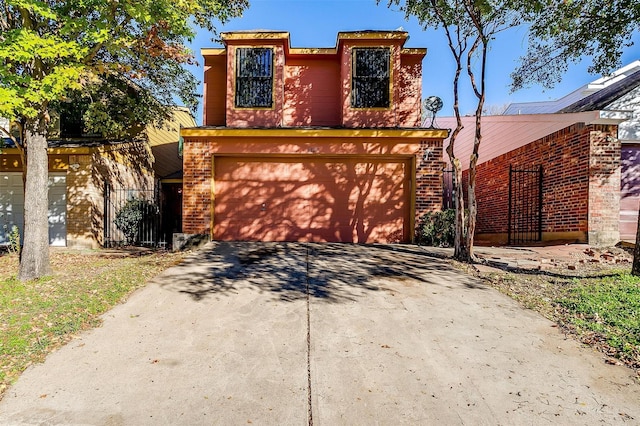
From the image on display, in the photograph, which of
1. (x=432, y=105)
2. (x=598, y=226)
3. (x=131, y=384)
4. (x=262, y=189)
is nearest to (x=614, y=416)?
(x=131, y=384)

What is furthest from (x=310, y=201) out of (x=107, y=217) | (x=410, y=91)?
(x=107, y=217)

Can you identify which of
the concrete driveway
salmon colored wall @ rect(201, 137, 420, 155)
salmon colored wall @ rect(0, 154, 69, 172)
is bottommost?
the concrete driveway

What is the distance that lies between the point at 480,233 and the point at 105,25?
42.3ft

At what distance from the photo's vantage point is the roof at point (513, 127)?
8047mm

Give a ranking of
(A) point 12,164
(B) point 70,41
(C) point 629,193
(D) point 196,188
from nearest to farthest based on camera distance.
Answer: (B) point 70,41 → (C) point 629,193 → (D) point 196,188 → (A) point 12,164

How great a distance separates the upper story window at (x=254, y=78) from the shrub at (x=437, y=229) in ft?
19.0

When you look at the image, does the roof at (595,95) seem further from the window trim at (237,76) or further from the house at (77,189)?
the house at (77,189)

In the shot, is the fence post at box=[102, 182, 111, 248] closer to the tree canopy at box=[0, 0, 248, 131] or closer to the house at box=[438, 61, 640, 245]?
the tree canopy at box=[0, 0, 248, 131]

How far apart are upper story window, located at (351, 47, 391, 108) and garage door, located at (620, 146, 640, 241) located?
21.5 feet

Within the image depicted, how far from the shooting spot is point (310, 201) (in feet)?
31.0

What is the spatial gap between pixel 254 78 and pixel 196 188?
12.3 ft

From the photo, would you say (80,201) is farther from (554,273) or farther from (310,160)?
(554,273)

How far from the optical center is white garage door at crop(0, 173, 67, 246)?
10.6 metres

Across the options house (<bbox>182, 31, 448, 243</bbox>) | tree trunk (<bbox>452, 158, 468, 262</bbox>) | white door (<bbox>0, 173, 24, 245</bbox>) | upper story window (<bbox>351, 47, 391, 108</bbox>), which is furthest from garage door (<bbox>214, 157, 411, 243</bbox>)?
white door (<bbox>0, 173, 24, 245</bbox>)
